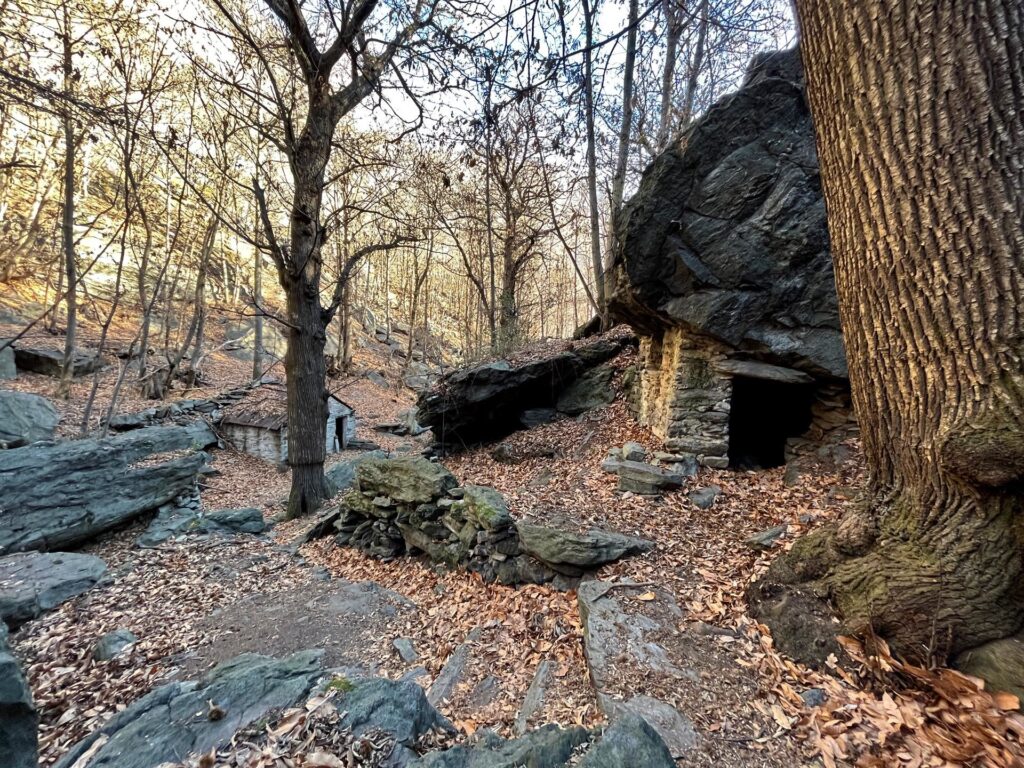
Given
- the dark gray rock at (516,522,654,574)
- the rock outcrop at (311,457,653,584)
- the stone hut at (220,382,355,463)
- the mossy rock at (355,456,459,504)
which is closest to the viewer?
the dark gray rock at (516,522,654,574)

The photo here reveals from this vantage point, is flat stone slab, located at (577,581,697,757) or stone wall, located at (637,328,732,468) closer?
flat stone slab, located at (577,581,697,757)

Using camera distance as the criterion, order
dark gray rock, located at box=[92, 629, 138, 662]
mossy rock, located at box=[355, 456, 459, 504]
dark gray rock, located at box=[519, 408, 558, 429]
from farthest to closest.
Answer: dark gray rock, located at box=[519, 408, 558, 429], mossy rock, located at box=[355, 456, 459, 504], dark gray rock, located at box=[92, 629, 138, 662]

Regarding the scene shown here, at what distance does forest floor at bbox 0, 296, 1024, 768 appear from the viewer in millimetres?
2016

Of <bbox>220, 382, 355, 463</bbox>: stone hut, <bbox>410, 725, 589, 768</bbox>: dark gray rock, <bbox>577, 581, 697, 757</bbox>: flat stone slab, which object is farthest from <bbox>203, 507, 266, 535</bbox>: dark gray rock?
<bbox>410, 725, 589, 768</bbox>: dark gray rock

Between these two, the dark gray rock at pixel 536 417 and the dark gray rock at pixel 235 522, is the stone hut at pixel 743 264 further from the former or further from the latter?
the dark gray rock at pixel 235 522

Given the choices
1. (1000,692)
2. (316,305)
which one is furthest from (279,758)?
(316,305)

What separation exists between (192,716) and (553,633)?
2255 mm

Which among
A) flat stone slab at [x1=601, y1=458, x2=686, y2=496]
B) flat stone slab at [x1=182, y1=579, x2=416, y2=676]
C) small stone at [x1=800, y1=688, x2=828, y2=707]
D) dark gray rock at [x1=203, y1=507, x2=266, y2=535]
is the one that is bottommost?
flat stone slab at [x1=182, y1=579, x2=416, y2=676]

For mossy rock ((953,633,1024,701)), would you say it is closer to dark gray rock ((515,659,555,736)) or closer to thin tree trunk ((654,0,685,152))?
dark gray rock ((515,659,555,736))

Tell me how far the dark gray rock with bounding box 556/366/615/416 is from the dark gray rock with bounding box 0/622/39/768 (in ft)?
25.3

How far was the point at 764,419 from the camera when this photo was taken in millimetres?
6582

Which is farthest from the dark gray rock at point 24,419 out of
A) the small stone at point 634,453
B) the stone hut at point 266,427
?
the small stone at point 634,453

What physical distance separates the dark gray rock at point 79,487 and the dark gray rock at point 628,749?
679 cm

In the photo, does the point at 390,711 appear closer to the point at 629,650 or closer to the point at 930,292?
the point at 629,650
